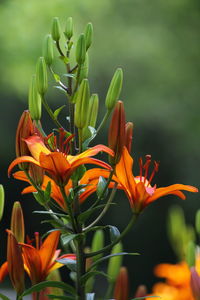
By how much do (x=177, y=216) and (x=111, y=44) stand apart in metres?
3.98

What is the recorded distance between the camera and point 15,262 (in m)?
0.57

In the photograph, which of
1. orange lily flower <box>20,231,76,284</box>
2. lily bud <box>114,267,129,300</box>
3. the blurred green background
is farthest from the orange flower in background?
the blurred green background

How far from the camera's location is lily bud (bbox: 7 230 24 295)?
1.84 ft

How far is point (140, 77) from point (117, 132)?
4391 millimetres

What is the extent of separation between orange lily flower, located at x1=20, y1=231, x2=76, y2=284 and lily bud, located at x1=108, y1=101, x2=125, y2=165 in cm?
10

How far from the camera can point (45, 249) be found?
2.01 feet

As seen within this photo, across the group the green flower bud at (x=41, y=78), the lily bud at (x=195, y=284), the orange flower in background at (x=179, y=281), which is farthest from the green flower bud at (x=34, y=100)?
the orange flower in background at (x=179, y=281)

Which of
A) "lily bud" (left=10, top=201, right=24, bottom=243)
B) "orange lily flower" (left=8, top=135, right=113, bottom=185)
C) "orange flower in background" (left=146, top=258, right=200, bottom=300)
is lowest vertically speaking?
"orange flower in background" (left=146, top=258, right=200, bottom=300)

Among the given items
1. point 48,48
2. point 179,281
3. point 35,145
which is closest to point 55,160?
point 35,145

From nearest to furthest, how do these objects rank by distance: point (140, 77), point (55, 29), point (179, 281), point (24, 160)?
point (24, 160) → point (55, 29) → point (179, 281) → point (140, 77)

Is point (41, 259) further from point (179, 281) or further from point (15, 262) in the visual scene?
point (179, 281)

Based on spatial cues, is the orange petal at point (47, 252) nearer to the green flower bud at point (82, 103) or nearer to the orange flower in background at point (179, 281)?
the green flower bud at point (82, 103)

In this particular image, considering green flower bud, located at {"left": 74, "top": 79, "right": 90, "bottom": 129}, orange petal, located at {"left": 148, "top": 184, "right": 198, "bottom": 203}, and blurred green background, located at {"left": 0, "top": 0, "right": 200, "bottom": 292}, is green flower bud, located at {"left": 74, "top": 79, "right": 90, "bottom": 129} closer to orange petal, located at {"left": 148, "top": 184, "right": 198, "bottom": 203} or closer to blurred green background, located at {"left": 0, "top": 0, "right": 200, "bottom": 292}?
orange petal, located at {"left": 148, "top": 184, "right": 198, "bottom": 203}

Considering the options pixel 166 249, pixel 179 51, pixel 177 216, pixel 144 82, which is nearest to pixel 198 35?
pixel 179 51
